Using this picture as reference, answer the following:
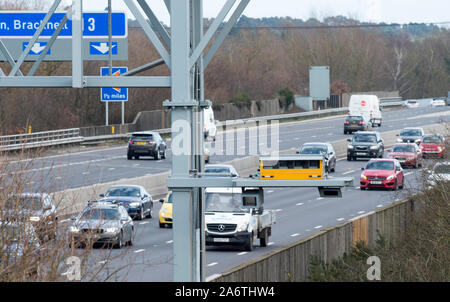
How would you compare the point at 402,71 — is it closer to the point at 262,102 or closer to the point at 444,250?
the point at 262,102

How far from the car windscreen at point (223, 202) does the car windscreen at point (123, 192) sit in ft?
24.5

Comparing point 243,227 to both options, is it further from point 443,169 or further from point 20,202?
point 20,202

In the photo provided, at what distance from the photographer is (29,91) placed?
6469 cm

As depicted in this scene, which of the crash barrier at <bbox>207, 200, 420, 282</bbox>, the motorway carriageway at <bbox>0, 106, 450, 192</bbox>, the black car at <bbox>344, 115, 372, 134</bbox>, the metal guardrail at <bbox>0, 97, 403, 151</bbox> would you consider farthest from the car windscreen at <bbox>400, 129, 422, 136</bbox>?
the crash barrier at <bbox>207, 200, 420, 282</bbox>

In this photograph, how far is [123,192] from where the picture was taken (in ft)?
118

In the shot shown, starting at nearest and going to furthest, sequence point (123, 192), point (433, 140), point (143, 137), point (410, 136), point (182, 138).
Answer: point (182, 138), point (123, 192), point (433, 140), point (143, 137), point (410, 136)

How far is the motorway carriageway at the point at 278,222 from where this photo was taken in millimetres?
23431

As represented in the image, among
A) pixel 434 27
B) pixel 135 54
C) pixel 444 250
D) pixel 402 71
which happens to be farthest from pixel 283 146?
pixel 434 27

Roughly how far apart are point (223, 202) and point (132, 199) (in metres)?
7.13

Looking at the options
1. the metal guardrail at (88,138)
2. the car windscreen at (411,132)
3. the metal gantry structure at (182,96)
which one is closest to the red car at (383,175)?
the metal guardrail at (88,138)

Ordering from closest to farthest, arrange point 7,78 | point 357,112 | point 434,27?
point 7,78 → point 357,112 → point 434,27

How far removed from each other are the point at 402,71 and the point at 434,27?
46213 millimetres

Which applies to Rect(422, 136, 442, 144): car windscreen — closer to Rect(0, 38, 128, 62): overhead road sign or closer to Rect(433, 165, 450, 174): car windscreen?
Rect(433, 165, 450, 174): car windscreen

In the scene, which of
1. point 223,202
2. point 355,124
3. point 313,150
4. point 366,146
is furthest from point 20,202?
point 355,124
